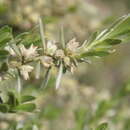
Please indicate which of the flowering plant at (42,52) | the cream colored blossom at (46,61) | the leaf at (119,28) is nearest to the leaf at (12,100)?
the flowering plant at (42,52)

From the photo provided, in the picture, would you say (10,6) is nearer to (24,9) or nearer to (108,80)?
(24,9)

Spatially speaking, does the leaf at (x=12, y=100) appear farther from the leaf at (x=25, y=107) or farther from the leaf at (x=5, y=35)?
the leaf at (x=5, y=35)

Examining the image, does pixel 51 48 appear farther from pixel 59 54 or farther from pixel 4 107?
pixel 4 107

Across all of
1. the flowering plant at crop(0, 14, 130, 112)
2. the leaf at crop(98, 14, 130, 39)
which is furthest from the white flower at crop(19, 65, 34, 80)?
the leaf at crop(98, 14, 130, 39)

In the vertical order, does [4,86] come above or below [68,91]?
above

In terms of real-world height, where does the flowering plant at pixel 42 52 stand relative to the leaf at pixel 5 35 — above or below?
below

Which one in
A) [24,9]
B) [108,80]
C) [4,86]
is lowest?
[108,80]

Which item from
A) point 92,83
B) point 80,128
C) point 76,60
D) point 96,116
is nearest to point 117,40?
point 76,60

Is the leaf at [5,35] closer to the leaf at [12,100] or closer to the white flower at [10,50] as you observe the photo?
the white flower at [10,50]

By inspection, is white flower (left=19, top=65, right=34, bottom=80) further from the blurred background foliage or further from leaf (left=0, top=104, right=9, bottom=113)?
the blurred background foliage

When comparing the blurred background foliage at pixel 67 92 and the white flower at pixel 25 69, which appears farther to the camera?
the blurred background foliage at pixel 67 92

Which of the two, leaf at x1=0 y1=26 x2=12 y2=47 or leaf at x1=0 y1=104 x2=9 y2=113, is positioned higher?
leaf at x1=0 y1=26 x2=12 y2=47
